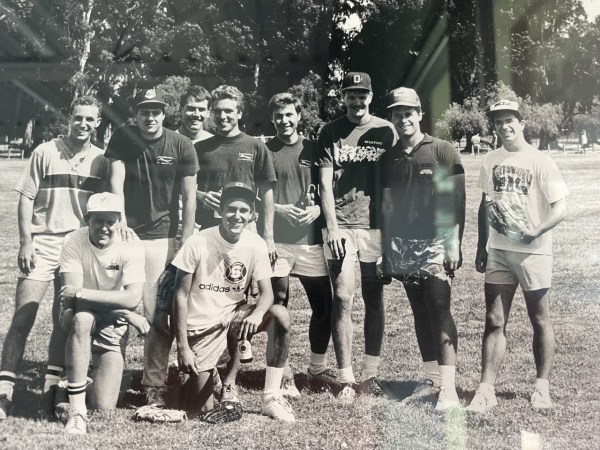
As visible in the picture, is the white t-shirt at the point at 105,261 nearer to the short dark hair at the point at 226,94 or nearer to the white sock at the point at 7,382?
the white sock at the point at 7,382

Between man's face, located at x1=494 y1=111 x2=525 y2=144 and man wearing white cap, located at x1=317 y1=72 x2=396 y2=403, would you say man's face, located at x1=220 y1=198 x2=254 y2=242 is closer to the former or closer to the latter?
man wearing white cap, located at x1=317 y1=72 x2=396 y2=403

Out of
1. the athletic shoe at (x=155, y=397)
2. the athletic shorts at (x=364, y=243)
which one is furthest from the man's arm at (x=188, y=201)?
the athletic shoe at (x=155, y=397)

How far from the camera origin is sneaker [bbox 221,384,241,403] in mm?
3840

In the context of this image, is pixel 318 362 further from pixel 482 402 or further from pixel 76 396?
pixel 76 396

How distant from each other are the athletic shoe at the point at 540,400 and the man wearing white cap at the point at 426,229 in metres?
0.41

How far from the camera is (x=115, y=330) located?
384cm

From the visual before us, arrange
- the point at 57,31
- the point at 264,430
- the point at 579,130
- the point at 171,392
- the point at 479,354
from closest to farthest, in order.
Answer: the point at 264,430, the point at 171,392, the point at 479,354, the point at 57,31, the point at 579,130

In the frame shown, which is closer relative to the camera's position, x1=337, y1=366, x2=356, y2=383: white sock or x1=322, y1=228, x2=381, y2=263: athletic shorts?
x1=337, y1=366, x2=356, y2=383: white sock

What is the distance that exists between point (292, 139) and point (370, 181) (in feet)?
1.73

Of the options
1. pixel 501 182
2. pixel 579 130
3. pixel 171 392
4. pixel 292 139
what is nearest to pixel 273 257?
pixel 292 139

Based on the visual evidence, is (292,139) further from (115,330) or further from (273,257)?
(115,330)

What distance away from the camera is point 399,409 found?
3.93 m

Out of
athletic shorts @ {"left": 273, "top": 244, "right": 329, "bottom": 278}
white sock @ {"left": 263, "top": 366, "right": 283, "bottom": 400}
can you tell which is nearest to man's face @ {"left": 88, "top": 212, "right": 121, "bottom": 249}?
athletic shorts @ {"left": 273, "top": 244, "right": 329, "bottom": 278}

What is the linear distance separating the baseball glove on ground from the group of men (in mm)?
91
